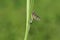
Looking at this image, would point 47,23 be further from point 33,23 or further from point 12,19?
point 12,19

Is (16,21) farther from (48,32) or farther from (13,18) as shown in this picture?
(48,32)

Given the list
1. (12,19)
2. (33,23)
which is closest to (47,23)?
(33,23)

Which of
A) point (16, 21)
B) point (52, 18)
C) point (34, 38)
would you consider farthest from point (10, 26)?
point (52, 18)
